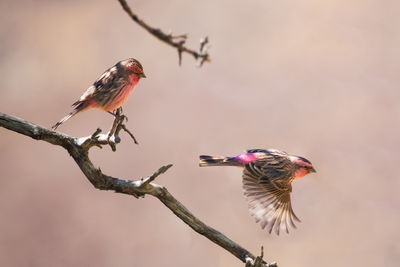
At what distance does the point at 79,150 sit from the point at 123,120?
1.24 feet

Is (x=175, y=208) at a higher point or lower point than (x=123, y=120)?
lower

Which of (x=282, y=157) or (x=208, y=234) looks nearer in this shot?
(x=208, y=234)

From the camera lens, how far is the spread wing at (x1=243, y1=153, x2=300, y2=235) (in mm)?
4203

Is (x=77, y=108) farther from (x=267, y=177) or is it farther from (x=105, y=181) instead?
(x=267, y=177)

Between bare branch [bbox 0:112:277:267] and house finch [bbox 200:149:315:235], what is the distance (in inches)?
24.3

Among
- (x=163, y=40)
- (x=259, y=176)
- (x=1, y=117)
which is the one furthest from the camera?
(x=259, y=176)

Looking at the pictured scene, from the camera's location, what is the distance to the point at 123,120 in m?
3.56

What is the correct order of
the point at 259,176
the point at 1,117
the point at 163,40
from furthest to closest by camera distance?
the point at 259,176, the point at 1,117, the point at 163,40

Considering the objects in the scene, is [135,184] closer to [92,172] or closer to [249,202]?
[92,172]

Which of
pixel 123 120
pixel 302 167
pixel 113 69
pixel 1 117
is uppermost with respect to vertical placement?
pixel 302 167

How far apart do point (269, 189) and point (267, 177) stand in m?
0.19

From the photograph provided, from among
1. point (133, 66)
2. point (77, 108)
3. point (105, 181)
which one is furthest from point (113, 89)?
point (105, 181)

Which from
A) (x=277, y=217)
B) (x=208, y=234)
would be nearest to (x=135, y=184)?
(x=208, y=234)

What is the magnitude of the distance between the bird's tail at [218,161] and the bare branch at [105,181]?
66cm
